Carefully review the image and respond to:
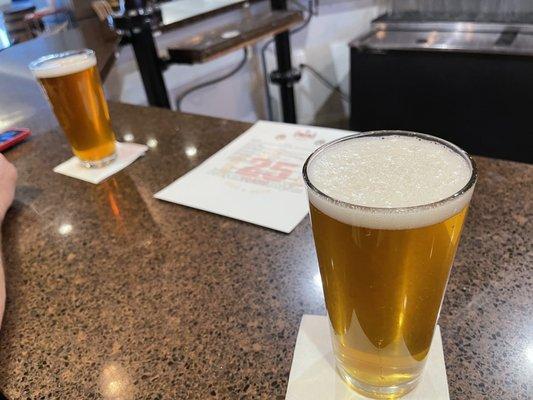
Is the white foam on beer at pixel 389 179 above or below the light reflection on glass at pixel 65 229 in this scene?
above

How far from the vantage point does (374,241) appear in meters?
0.32

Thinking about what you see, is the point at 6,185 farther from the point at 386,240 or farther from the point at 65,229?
the point at 386,240

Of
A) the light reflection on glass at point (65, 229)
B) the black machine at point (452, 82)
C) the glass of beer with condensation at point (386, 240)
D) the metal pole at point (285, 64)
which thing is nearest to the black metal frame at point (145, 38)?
the metal pole at point (285, 64)

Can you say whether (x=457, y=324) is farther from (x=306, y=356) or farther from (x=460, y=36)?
(x=460, y=36)

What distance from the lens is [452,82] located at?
2.19 metres

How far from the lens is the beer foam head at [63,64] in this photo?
80 cm

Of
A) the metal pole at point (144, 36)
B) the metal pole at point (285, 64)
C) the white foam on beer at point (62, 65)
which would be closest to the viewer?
the white foam on beer at point (62, 65)

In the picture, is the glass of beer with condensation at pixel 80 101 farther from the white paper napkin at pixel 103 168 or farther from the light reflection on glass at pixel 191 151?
the light reflection on glass at pixel 191 151

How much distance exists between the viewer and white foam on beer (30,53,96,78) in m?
0.80

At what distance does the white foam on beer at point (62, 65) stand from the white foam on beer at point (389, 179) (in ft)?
2.02

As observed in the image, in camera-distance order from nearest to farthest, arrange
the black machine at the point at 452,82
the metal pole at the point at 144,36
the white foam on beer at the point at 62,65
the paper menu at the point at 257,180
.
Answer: the paper menu at the point at 257,180, the white foam on beer at the point at 62,65, the metal pole at the point at 144,36, the black machine at the point at 452,82

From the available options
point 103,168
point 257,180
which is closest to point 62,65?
point 103,168

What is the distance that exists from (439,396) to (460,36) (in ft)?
7.69

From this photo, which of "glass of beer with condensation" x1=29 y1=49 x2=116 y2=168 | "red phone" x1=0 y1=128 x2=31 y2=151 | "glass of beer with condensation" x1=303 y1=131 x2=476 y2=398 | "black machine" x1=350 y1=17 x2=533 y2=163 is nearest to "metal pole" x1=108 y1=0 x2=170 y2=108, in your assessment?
"red phone" x1=0 y1=128 x2=31 y2=151
